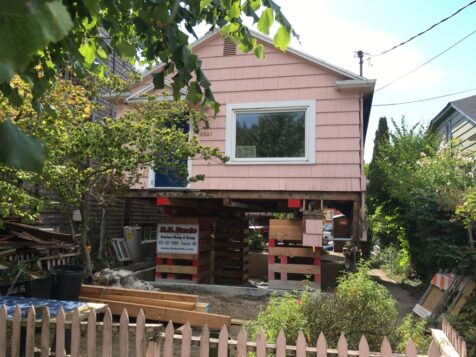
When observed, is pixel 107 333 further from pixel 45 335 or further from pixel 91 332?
pixel 45 335

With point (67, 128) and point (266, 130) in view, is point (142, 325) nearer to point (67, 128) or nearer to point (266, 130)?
point (67, 128)

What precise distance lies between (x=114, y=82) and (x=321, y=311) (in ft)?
15.6

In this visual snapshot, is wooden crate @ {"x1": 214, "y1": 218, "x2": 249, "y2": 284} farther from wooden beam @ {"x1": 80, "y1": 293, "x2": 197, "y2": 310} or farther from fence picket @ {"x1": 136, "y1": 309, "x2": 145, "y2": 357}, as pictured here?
fence picket @ {"x1": 136, "y1": 309, "x2": 145, "y2": 357}

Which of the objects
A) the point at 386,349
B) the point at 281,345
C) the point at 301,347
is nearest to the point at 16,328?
the point at 281,345

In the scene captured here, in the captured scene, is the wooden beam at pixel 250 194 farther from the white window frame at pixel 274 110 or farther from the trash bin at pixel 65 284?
the trash bin at pixel 65 284

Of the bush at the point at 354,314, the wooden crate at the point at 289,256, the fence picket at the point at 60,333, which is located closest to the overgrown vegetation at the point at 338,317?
the bush at the point at 354,314

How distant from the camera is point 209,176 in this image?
935 cm

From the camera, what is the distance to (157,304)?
616 cm

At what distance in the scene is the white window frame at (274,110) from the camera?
891 centimetres

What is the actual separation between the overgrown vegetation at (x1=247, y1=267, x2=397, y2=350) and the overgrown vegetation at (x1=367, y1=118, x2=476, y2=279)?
2.98 metres

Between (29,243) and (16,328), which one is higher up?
(29,243)

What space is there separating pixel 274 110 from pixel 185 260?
13.0ft

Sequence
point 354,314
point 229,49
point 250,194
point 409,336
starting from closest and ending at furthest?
point 409,336
point 354,314
point 250,194
point 229,49

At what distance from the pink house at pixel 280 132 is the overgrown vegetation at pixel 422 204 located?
150 cm
